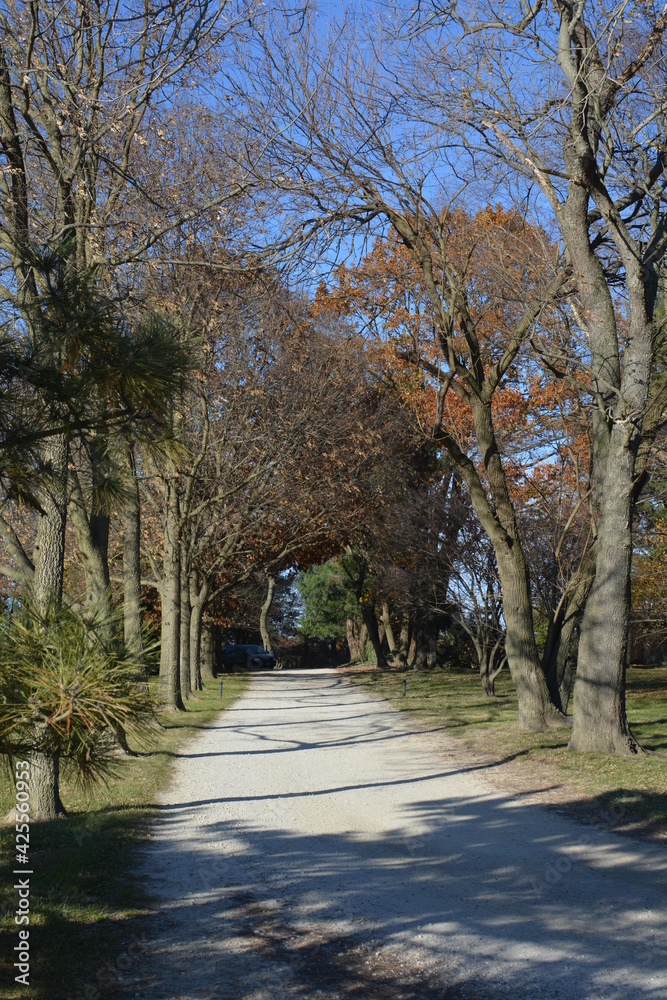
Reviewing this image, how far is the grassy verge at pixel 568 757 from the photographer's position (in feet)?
26.3

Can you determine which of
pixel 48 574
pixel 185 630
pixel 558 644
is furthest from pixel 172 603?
pixel 48 574

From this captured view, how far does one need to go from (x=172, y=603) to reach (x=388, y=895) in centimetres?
1246

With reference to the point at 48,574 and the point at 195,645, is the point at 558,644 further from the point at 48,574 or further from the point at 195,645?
the point at 195,645

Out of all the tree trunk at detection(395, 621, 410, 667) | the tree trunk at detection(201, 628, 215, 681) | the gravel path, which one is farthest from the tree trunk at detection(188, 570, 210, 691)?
the tree trunk at detection(395, 621, 410, 667)

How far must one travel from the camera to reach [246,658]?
45188 mm

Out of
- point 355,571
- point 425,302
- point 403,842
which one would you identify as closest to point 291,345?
point 425,302

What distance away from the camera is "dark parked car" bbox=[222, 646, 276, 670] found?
146 ft

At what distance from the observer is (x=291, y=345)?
1908cm

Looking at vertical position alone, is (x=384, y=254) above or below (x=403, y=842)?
above

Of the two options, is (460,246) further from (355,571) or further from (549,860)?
(355,571)

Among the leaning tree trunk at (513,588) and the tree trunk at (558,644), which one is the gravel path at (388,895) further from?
the tree trunk at (558,644)

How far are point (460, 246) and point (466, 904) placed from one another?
1233 cm

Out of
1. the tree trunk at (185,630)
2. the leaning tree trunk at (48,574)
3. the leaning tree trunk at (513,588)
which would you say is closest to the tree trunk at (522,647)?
the leaning tree trunk at (513,588)

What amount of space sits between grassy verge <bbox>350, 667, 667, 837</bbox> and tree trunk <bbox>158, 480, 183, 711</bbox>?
4900mm
